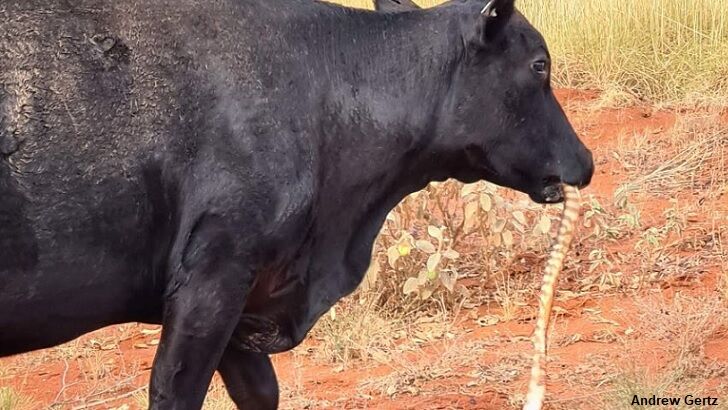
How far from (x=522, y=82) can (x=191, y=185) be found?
1.29m

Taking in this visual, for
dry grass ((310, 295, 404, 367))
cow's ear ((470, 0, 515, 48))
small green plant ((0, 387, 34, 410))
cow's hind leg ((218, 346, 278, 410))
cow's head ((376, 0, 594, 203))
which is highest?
cow's ear ((470, 0, 515, 48))

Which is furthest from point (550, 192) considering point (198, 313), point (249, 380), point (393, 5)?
point (198, 313)

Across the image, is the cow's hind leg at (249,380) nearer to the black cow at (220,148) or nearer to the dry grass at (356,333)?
the black cow at (220,148)

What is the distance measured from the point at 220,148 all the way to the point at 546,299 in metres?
1.45

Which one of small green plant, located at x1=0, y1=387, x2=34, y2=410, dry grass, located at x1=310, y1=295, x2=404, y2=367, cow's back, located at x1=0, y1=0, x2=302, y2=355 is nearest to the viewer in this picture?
cow's back, located at x1=0, y1=0, x2=302, y2=355

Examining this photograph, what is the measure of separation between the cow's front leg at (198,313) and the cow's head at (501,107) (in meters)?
0.97

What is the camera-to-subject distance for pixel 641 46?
11.9 meters

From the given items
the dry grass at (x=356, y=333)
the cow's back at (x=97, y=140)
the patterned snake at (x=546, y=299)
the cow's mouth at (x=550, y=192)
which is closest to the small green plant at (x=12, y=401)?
the dry grass at (x=356, y=333)

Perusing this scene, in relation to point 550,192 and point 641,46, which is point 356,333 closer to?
point 550,192

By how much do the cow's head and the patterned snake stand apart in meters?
0.14

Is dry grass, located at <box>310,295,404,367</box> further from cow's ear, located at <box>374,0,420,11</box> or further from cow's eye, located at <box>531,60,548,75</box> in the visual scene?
cow's eye, located at <box>531,60,548,75</box>

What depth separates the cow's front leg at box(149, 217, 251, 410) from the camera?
419 cm

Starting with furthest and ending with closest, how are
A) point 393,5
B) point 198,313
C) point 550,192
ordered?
1. point 393,5
2. point 550,192
3. point 198,313

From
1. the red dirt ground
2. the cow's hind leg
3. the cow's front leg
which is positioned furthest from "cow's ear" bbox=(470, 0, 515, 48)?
the red dirt ground
